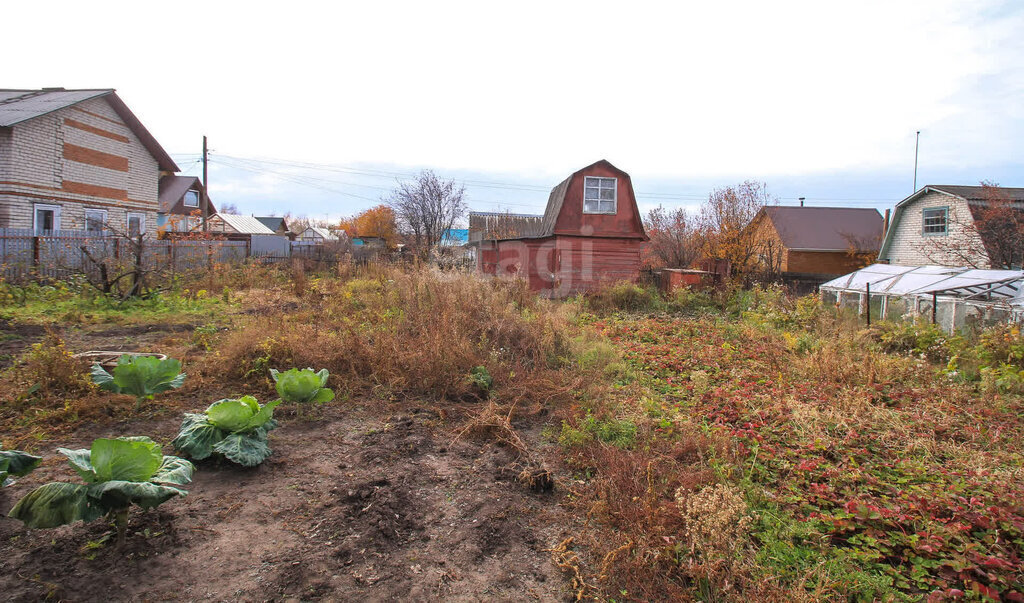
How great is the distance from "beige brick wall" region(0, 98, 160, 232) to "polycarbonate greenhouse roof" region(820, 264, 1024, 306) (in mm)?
21709

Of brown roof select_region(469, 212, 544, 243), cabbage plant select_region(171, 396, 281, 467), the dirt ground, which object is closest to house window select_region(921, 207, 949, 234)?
brown roof select_region(469, 212, 544, 243)

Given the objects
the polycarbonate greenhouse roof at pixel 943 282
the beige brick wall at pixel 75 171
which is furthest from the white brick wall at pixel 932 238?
the beige brick wall at pixel 75 171

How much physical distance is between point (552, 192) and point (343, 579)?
1963 centimetres

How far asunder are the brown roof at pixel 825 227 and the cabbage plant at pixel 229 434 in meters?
29.4

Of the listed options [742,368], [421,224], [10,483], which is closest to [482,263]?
[421,224]

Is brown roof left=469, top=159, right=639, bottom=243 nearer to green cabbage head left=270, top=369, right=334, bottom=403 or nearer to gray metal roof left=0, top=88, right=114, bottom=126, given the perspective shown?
green cabbage head left=270, top=369, right=334, bottom=403

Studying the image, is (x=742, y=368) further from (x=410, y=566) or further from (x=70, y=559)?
(x=70, y=559)

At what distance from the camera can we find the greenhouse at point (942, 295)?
848 cm

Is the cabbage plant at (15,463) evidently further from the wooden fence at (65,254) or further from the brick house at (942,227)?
the brick house at (942,227)

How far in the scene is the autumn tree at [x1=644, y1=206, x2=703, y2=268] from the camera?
24500 millimetres

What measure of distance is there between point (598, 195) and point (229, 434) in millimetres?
16119

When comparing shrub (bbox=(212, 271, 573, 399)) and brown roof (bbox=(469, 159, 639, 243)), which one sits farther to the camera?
brown roof (bbox=(469, 159, 639, 243))

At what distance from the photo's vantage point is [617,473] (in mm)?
3635

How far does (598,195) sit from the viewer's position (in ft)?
59.7
